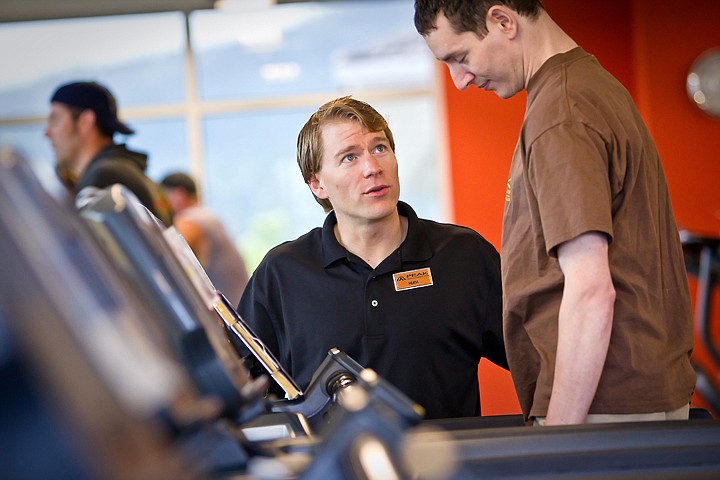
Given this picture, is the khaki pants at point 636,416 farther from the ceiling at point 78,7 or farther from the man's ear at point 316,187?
the ceiling at point 78,7

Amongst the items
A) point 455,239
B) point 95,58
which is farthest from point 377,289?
point 95,58

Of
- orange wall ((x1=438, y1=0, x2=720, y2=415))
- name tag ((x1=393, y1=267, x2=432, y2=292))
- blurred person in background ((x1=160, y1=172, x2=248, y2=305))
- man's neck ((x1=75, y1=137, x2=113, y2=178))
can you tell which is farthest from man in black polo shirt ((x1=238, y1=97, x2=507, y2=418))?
orange wall ((x1=438, y1=0, x2=720, y2=415))

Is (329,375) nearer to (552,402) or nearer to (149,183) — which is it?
(552,402)

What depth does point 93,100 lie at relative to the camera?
10.2 ft

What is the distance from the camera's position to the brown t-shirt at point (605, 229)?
1491 mm

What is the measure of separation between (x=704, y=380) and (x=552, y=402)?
355 centimetres

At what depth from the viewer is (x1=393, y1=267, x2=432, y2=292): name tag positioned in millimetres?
2229

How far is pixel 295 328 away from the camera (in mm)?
2229

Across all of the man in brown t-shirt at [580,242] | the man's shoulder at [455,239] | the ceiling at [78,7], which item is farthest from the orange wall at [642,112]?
the man in brown t-shirt at [580,242]

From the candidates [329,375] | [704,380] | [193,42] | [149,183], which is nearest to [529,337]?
[329,375]

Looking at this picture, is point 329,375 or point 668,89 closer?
point 329,375

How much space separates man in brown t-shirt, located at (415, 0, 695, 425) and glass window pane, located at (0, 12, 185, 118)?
489 centimetres

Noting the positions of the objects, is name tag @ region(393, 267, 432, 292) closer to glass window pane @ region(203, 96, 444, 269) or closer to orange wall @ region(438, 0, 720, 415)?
orange wall @ region(438, 0, 720, 415)

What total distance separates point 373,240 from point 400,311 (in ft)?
0.70
